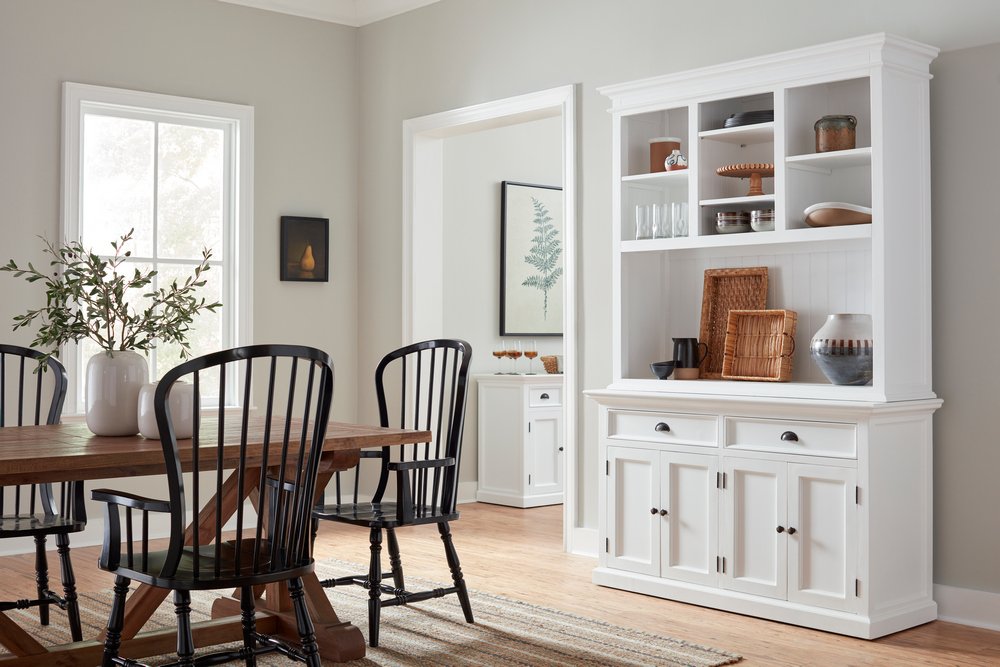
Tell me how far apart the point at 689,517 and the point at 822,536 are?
0.54 m

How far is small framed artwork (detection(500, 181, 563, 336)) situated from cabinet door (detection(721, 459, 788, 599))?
10.2 feet

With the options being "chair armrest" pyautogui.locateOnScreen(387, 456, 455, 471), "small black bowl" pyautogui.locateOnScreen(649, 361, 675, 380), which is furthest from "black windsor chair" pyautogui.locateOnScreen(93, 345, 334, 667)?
"small black bowl" pyautogui.locateOnScreen(649, 361, 675, 380)

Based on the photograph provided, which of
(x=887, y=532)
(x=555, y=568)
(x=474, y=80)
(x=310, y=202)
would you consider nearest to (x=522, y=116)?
(x=474, y=80)

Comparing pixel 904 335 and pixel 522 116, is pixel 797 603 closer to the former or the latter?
pixel 904 335

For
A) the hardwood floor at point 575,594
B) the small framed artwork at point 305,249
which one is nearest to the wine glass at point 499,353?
the hardwood floor at point 575,594

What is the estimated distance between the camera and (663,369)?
4.34 m

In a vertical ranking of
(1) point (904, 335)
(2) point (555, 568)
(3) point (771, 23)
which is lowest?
(2) point (555, 568)

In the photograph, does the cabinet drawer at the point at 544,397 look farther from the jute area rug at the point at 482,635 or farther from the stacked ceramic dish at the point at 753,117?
the stacked ceramic dish at the point at 753,117

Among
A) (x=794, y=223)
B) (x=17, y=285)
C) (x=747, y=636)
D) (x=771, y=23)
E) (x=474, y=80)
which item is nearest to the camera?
(x=747, y=636)

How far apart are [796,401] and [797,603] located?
2.27 feet

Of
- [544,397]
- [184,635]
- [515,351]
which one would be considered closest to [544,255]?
[515,351]

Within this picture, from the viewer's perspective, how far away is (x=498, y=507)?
645cm

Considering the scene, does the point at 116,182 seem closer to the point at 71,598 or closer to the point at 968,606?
the point at 71,598

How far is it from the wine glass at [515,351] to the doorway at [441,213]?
1.79 ft
